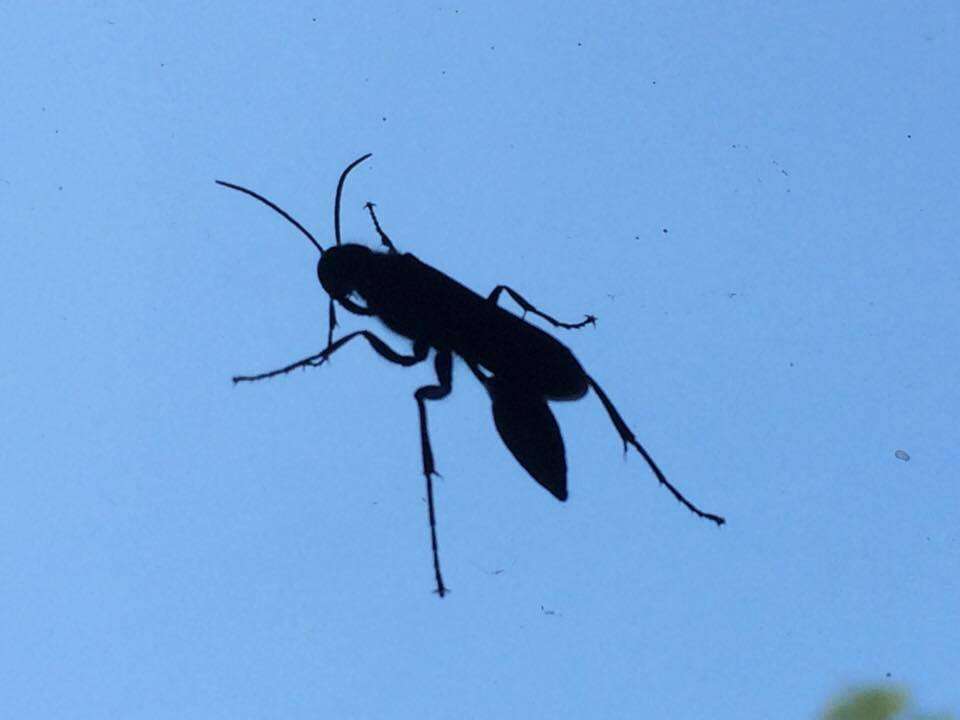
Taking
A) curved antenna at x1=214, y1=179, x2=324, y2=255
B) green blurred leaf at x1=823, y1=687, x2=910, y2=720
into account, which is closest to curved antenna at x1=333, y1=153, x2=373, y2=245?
curved antenna at x1=214, y1=179, x2=324, y2=255

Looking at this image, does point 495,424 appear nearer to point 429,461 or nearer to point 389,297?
point 429,461

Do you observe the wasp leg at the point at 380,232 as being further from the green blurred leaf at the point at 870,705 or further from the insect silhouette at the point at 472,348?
the green blurred leaf at the point at 870,705

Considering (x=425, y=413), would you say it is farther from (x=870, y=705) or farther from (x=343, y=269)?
(x=870, y=705)

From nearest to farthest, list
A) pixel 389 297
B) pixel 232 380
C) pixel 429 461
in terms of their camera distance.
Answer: pixel 429 461 → pixel 389 297 → pixel 232 380

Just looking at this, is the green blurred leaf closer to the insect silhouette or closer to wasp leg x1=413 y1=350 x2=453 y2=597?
the insect silhouette

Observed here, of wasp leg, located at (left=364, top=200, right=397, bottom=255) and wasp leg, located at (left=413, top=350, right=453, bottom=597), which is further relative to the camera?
wasp leg, located at (left=364, top=200, right=397, bottom=255)

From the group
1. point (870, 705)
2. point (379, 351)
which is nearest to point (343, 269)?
point (379, 351)

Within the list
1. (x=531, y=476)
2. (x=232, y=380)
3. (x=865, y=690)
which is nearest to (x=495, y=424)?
(x=531, y=476)
